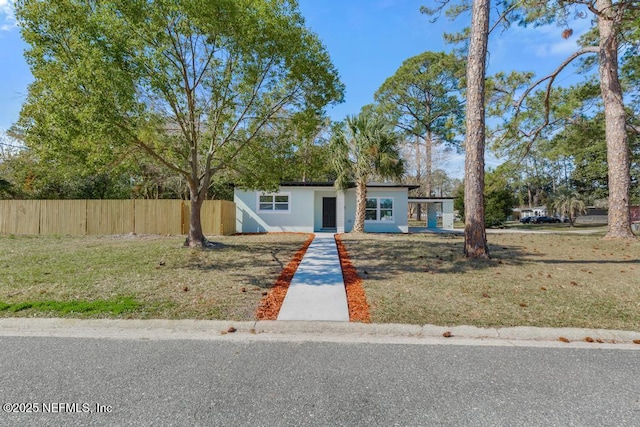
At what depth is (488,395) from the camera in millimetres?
2523

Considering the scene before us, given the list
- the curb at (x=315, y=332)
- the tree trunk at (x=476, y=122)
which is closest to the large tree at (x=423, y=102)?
the tree trunk at (x=476, y=122)

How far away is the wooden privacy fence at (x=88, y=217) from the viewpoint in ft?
48.8

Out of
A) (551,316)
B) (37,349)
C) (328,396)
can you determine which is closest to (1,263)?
(37,349)

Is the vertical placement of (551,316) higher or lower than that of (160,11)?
lower

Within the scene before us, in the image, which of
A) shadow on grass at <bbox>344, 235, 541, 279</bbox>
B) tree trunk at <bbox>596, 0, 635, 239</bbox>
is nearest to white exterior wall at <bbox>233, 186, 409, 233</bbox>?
shadow on grass at <bbox>344, 235, 541, 279</bbox>

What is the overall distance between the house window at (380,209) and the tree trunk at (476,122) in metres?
10.5

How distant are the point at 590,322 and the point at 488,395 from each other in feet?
8.42

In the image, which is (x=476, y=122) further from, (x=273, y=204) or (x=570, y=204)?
(x=570, y=204)

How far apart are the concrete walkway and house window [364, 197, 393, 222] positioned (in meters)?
10.4

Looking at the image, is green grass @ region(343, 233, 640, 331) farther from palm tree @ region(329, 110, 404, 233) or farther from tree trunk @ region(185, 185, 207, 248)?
palm tree @ region(329, 110, 404, 233)

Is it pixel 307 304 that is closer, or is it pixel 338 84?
pixel 307 304

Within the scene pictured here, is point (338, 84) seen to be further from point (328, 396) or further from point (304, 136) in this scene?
point (328, 396)

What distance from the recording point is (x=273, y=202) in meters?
17.2

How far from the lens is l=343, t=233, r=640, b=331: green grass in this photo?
4164mm
